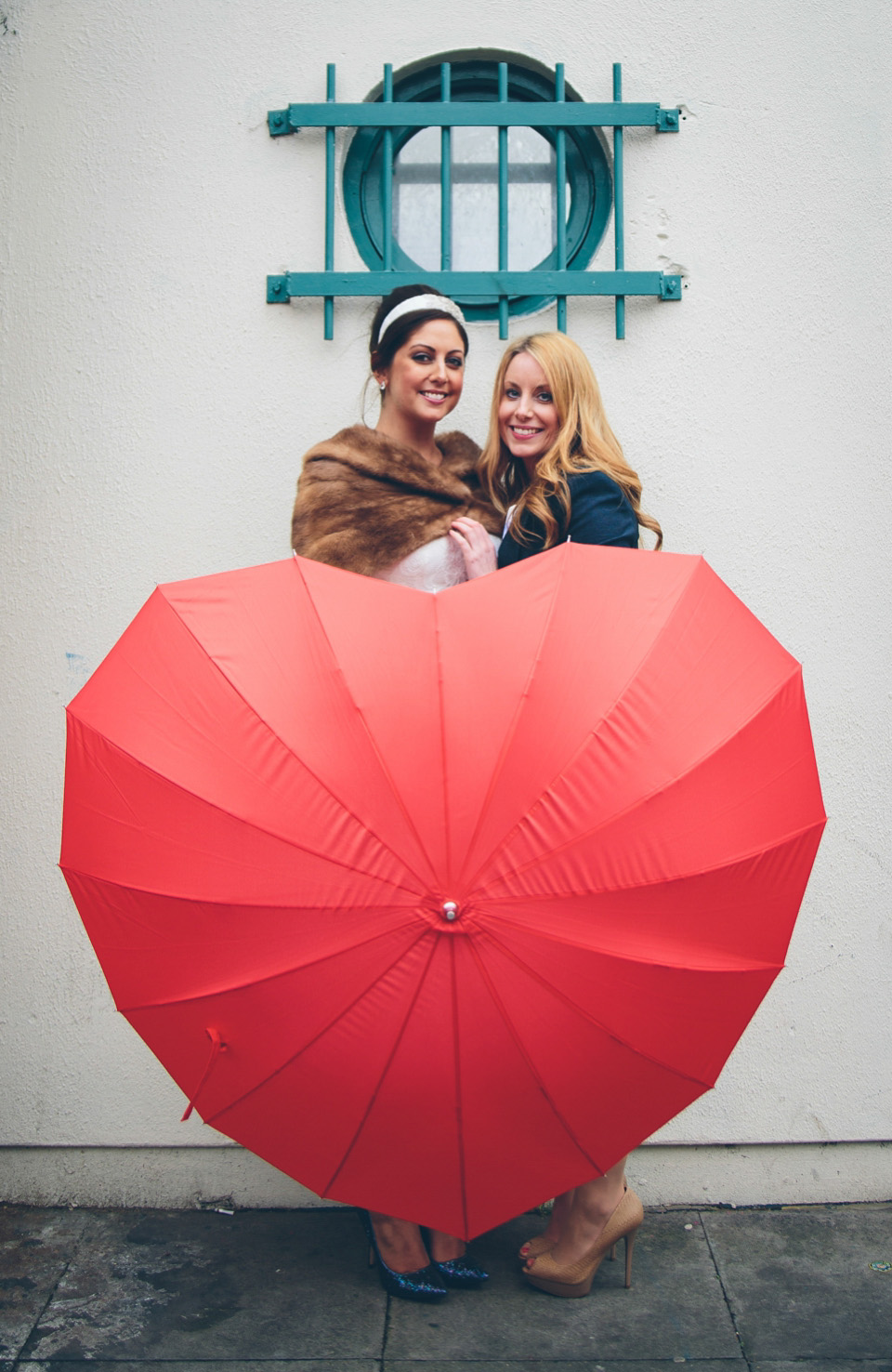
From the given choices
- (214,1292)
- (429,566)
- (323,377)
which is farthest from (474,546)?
(214,1292)

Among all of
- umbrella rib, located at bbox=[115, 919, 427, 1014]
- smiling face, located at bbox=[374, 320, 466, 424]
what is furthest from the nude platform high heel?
smiling face, located at bbox=[374, 320, 466, 424]

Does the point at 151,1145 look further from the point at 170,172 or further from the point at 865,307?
the point at 865,307

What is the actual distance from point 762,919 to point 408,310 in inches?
76.7

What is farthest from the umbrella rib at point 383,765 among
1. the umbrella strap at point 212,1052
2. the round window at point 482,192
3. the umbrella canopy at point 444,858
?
the round window at point 482,192

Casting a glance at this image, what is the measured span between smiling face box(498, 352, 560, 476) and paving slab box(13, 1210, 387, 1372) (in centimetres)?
240

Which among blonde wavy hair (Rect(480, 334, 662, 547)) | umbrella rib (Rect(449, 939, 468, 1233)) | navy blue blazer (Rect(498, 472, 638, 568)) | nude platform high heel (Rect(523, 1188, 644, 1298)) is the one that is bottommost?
nude platform high heel (Rect(523, 1188, 644, 1298))

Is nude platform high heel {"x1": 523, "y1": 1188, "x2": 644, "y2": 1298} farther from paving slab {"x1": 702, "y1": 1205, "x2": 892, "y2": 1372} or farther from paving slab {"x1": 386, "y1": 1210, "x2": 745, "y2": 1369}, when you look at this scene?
paving slab {"x1": 702, "y1": 1205, "x2": 892, "y2": 1372}

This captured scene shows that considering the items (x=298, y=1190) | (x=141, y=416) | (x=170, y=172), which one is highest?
(x=170, y=172)

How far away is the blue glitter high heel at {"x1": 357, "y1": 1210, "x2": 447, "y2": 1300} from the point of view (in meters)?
2.88

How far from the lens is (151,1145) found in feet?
11.4

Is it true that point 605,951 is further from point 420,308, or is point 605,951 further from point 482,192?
point 482,192

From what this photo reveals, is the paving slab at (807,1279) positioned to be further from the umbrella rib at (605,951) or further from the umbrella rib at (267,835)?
the umbrella rib at (267,835)

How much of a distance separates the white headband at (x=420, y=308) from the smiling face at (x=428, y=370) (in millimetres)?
39

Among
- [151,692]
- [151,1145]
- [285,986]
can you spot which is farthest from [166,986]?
[151,1145]
